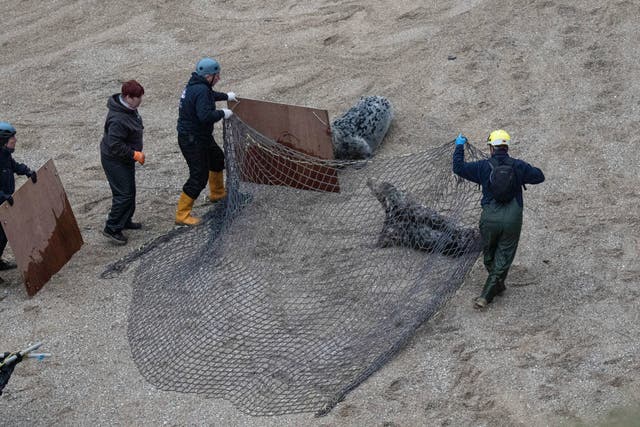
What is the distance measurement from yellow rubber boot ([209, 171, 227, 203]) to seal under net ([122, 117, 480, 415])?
443 mm

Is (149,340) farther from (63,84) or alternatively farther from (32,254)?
(63,84)

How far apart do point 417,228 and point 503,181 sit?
1.14 metres

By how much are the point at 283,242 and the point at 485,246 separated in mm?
1890

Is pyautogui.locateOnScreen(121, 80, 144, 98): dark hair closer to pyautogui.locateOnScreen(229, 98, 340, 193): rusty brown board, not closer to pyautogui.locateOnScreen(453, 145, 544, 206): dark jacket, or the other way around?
pyautogui.locateOnScreen(229, 98, 340, 193): rusty brown board

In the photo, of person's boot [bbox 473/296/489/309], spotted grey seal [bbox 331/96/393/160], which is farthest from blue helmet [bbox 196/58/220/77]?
person's boot [bbox 473/296/489/309]

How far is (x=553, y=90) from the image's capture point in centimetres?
1077

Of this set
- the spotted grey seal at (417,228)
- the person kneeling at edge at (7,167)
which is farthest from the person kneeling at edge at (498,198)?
the person kneeling at edge at (7,167)

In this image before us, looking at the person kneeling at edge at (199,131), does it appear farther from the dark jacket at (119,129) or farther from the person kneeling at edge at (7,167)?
the person kneeling at edge at (7,167)

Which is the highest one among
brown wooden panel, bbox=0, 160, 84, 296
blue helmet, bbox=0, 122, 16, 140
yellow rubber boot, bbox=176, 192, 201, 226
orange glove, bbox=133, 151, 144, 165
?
blue helmet, bbox=0, 122, 16, 140

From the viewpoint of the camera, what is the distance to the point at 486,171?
7.43 m

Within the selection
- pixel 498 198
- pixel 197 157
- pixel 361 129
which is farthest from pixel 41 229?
pixel 498 198

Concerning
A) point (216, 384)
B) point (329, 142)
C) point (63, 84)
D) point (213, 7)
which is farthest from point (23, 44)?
point (216, 384)

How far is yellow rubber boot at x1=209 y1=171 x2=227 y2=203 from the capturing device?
30.9 ft

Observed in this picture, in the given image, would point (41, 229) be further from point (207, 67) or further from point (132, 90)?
point (207, 67)
